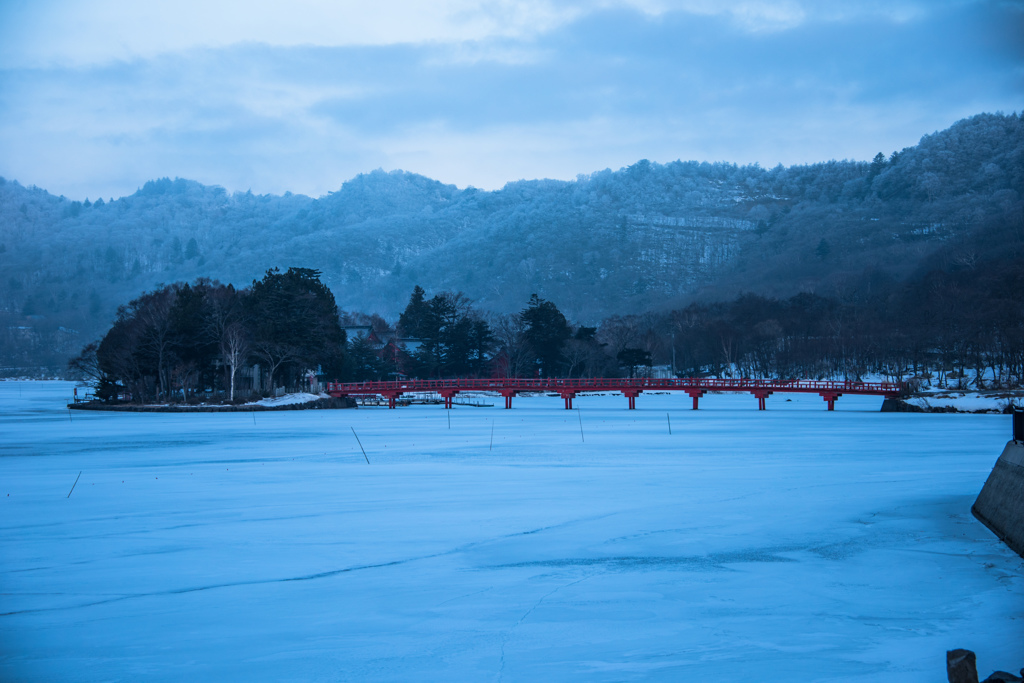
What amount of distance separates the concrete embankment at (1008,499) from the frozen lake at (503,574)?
30cm

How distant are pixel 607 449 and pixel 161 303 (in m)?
60.1

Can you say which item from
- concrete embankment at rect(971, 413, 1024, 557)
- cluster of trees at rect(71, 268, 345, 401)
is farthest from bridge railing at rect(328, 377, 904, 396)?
concrete embankment at rect(971, 413, 1024, 557)

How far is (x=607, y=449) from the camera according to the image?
110 ft

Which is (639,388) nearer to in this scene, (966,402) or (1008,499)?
(966,402)

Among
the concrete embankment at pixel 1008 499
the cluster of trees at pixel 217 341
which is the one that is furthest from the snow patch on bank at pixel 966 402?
the cluster of trees at pixel 217 341

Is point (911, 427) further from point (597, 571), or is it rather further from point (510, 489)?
point (597, 571)

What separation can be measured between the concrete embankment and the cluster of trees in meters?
64.0

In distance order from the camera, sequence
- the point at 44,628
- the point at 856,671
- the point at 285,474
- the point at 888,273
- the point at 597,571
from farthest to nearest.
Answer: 1. the point at 888,273
2. the point at 285,474
3. the point at 597,571
4. the point at 44,628
5. the point at 856,671

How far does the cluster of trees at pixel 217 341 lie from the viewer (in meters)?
74.1

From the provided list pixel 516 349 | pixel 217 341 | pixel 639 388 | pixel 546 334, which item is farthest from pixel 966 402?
pixel 217 341

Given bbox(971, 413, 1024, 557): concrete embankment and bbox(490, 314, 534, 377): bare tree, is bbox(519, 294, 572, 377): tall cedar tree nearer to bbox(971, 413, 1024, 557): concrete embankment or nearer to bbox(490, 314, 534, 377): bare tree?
bbox(490, 314, 534, 377): bare tree

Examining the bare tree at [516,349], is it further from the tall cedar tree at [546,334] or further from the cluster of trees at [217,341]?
the cluster of trees at [217,341]

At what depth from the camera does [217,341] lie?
75.2m

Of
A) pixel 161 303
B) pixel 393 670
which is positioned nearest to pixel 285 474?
pixel 393 670
